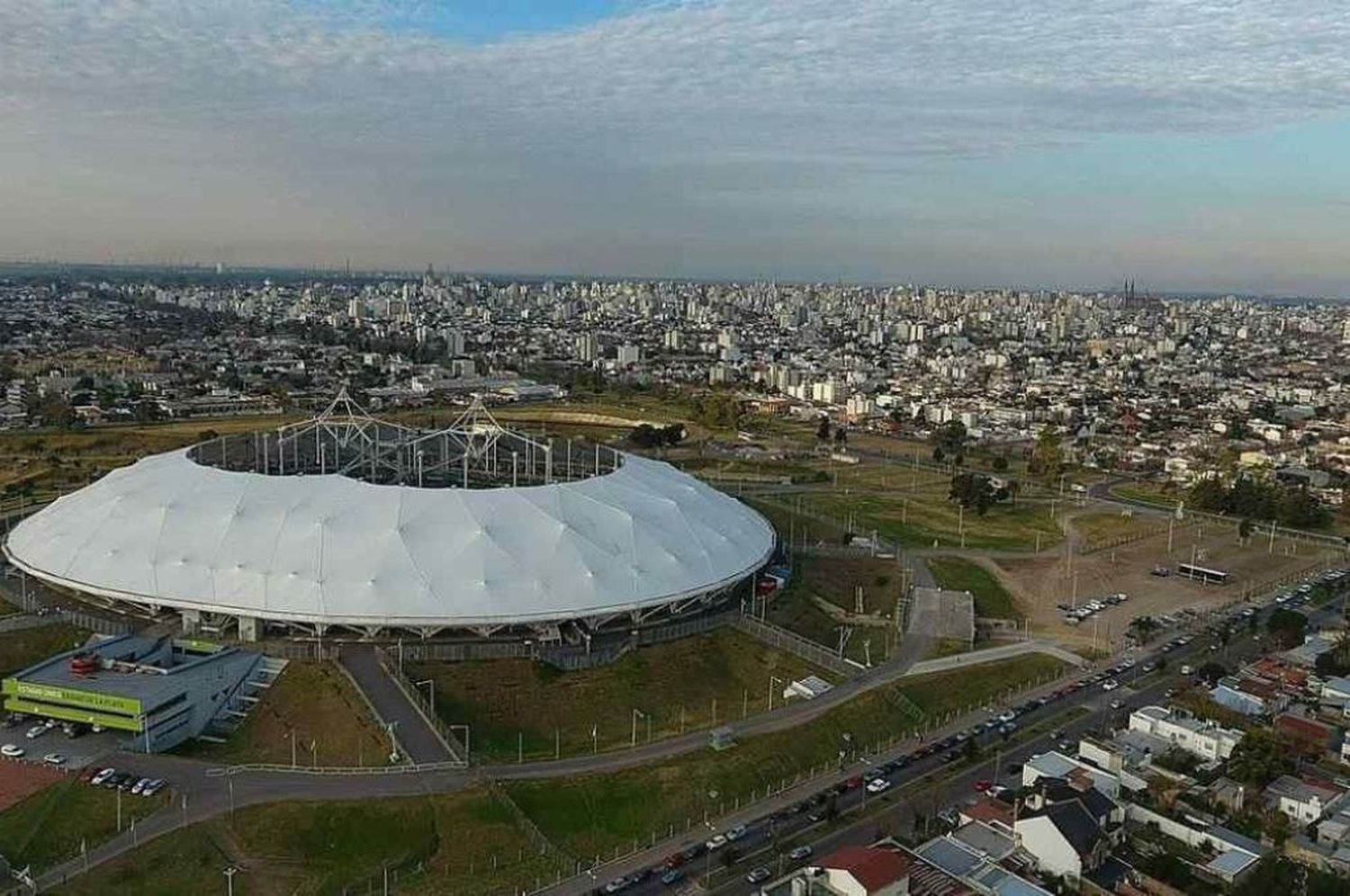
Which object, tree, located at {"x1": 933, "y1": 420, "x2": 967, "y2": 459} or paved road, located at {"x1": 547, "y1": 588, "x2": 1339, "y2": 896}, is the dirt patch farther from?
tree, located at {"x1": 933, "y1": 420, "x2": 967, "y2": 459}

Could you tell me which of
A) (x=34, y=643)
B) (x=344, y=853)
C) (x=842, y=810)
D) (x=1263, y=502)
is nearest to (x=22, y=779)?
(x=34, y=643)

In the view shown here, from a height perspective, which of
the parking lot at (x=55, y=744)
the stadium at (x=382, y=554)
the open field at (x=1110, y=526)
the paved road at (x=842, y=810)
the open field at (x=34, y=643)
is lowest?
the paved road at (x=842, y=810)

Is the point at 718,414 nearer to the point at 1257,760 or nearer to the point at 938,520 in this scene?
the point at 938,520

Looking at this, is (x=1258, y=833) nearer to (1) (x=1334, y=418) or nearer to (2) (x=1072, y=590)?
(2) (x=1072, y=590)

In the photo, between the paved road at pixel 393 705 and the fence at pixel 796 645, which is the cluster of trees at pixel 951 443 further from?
the paved road at pixel 393 705

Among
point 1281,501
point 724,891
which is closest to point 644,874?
point 724,891

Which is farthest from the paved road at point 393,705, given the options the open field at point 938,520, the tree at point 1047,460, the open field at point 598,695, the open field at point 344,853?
the tree at point 1047,460
